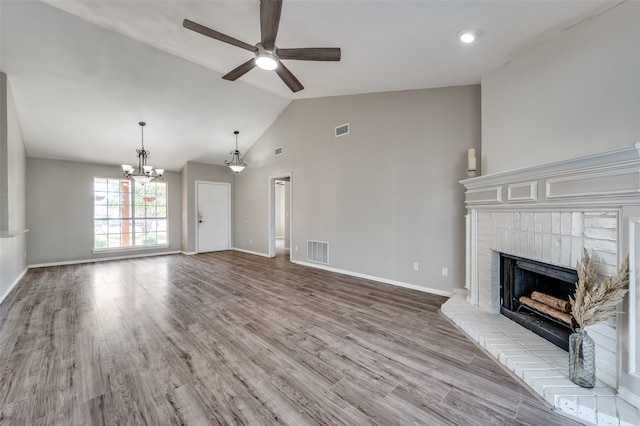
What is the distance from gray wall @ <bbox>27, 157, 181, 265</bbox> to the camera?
5.66m

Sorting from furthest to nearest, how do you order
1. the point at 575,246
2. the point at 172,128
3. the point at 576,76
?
the point at 172,128 → the point at 576,76 → the point at 575,246

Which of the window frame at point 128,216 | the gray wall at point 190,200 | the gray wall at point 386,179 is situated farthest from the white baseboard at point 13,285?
the gray wall at point 386,179

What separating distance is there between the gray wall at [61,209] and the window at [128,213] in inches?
7.3

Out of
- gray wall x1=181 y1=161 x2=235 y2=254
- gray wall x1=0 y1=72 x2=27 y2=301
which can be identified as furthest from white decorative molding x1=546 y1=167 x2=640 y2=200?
gray wall x1=181 y1=161 x2=235 y2=254

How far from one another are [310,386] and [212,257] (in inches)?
230

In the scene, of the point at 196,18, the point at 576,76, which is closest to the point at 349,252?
the point at 576,76

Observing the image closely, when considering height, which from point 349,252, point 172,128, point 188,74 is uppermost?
point 188,74

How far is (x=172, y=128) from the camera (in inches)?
222

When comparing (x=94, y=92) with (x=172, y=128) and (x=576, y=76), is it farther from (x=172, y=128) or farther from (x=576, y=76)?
(x=576, y=76)

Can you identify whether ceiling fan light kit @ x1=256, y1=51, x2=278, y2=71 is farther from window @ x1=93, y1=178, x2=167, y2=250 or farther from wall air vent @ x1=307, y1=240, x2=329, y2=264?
window @ x1=93, y1=178, x2=167, y2=250

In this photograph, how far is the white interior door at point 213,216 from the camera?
24.9ft

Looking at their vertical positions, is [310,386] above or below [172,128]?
below

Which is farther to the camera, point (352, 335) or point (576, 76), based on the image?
point (352, 335)

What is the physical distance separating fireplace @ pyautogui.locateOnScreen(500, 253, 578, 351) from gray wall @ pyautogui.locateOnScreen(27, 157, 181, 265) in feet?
27.8
